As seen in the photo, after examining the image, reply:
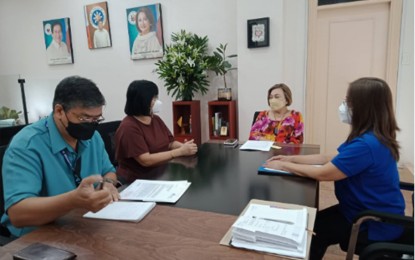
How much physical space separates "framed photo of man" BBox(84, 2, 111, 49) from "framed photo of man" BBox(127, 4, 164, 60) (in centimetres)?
42

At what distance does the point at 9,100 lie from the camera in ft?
12.2

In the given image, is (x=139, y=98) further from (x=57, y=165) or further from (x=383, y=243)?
(x=383, y=243)

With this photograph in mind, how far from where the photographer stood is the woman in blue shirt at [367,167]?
1312 mm

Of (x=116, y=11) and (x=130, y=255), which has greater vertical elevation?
(x=116, y=11)

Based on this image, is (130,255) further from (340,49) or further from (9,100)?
(9,100)

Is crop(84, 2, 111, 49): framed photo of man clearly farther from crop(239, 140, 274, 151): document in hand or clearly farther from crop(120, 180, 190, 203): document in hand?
crop(120, 180, 190, 203): document in hand

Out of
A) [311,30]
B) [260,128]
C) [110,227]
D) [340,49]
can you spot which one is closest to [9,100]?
[260,128]

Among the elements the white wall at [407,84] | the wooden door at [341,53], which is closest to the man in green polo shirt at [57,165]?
the wooden door at [341,53]

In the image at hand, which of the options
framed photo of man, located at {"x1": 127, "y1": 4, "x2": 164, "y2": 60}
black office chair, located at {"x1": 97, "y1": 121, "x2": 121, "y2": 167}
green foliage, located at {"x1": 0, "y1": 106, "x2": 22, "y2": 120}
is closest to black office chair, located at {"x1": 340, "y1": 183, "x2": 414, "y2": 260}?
black office chair, located at {"x1": 97, "y1": 121, "x2": 121, "y2": 167}

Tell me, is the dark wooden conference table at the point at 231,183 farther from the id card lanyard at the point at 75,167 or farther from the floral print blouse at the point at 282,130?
the floral print blouse at the point at 282,130

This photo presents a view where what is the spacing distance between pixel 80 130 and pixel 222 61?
8.77 ft

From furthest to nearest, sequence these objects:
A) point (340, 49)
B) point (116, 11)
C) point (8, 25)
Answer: point (8, 25), point (116, 11), point (340, 49)

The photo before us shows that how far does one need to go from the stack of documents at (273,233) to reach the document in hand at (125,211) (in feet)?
1.19

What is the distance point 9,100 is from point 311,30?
385 cm
